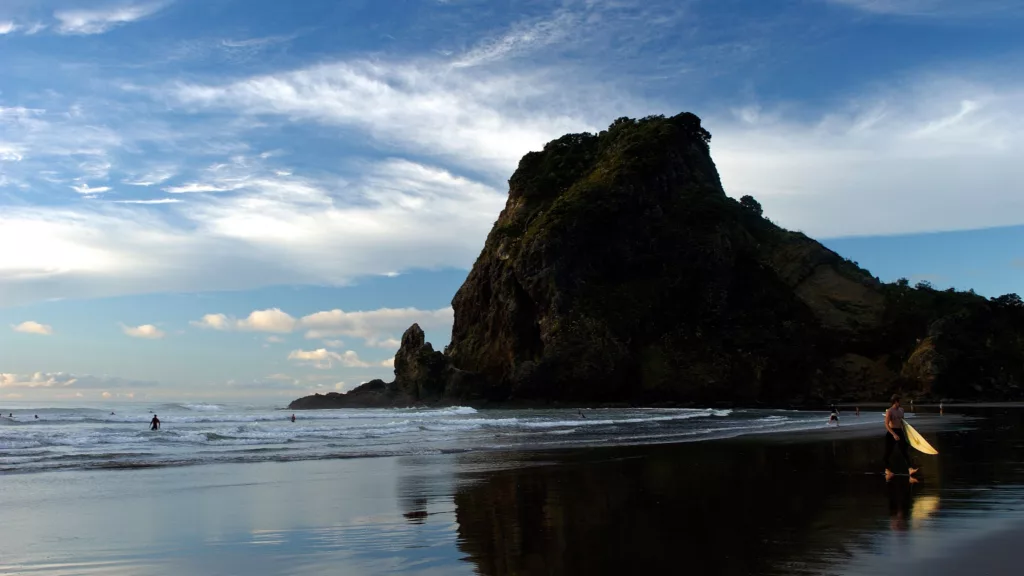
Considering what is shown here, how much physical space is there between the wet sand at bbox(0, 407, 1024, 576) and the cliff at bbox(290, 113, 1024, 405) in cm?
5481

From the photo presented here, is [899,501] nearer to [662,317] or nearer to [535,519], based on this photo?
[535,519]

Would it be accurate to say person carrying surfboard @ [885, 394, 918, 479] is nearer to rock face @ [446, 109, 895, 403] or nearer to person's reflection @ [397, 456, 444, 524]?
person's reflection @ [397, 456, 444, 524]

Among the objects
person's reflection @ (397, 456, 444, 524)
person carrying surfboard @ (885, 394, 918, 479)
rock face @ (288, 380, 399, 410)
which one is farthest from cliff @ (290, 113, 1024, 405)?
person carrying surfboard @ (885, 394, 918, 479)

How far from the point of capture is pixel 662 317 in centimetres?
7575

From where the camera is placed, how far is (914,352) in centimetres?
7781

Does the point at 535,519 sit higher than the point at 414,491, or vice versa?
the point at 535,519

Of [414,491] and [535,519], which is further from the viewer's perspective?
[414,491]

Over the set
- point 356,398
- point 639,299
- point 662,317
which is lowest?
point 356,398

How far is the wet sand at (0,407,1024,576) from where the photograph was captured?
6887 millimetres

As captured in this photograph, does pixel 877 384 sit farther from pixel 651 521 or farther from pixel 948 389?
pixel 651 521

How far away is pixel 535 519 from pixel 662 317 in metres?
68.1

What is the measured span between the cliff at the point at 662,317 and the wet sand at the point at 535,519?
54814mm

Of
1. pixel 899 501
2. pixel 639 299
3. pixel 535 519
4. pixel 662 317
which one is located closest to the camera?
pixel 535 519

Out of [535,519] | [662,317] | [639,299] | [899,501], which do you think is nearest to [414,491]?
[535,519]
